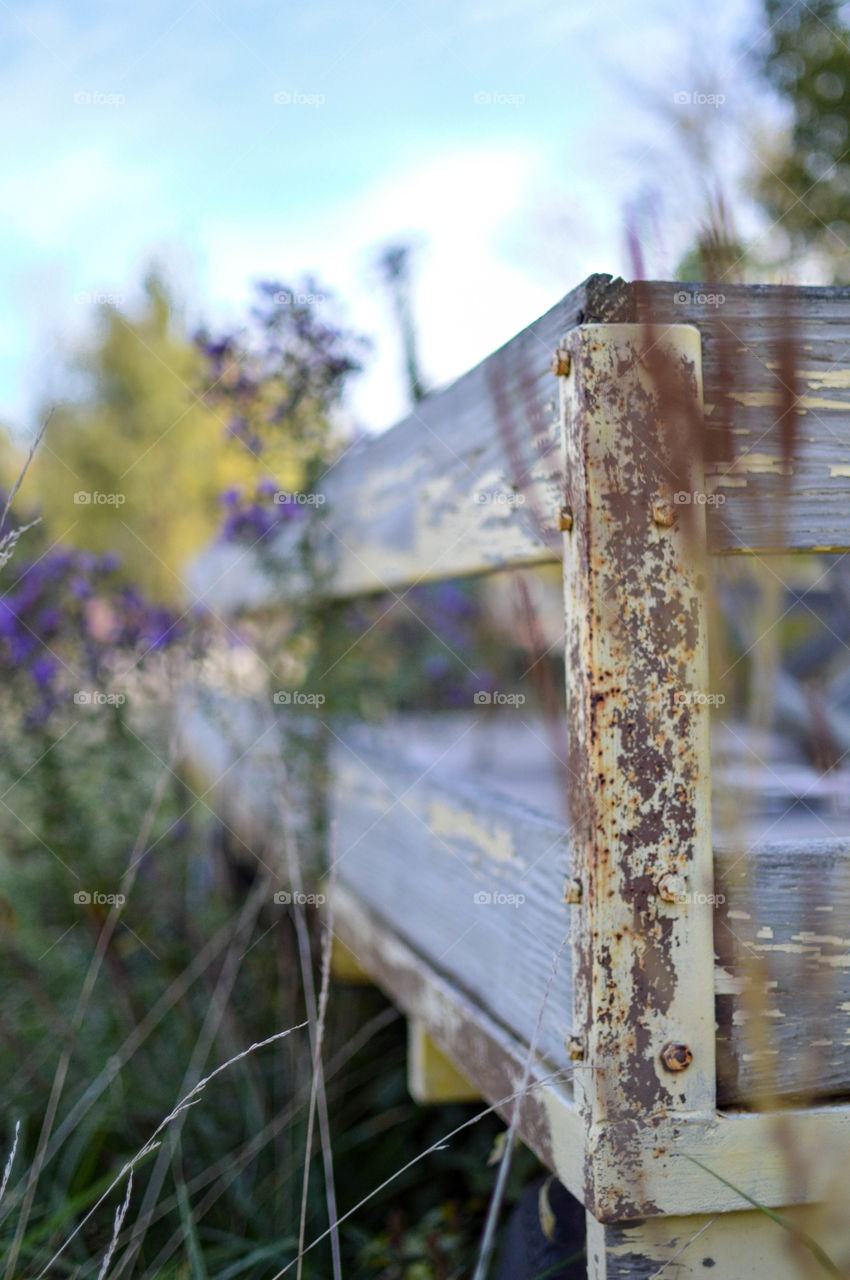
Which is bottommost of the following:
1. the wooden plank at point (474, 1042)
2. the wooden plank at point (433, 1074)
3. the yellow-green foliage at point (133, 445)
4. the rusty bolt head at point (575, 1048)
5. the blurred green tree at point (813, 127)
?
the wooden plank at point (433, 1074)

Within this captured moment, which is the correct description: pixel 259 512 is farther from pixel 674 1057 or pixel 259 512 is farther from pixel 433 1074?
pixel 674 1057

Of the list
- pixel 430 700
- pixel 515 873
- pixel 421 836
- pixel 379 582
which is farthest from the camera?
pixel 430 700

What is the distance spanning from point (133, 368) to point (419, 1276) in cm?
1544

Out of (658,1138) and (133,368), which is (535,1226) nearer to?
(658,1138)

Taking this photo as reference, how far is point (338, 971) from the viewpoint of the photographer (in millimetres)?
2496

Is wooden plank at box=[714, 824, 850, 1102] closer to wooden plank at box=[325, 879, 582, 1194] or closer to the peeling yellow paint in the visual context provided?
wooden plank at box=[325, 879, 582, 1194]

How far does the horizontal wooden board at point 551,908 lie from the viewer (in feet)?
3.32

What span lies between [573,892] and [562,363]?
1.73 ft

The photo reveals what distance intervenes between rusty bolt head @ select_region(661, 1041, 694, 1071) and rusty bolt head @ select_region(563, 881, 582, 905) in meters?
0.16

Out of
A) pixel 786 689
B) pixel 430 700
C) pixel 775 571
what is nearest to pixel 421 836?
pixel 775 571

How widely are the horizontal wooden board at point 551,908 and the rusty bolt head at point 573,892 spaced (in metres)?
0.06

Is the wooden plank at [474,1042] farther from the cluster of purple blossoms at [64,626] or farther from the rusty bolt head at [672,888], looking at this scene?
the cluster of purple blossoms at [64,626]

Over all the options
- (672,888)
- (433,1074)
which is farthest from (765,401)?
(433,1074)

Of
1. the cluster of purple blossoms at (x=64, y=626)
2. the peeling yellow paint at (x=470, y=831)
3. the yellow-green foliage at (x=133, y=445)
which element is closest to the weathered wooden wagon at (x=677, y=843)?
the peeling yellow paint at (x=470, y=831)
